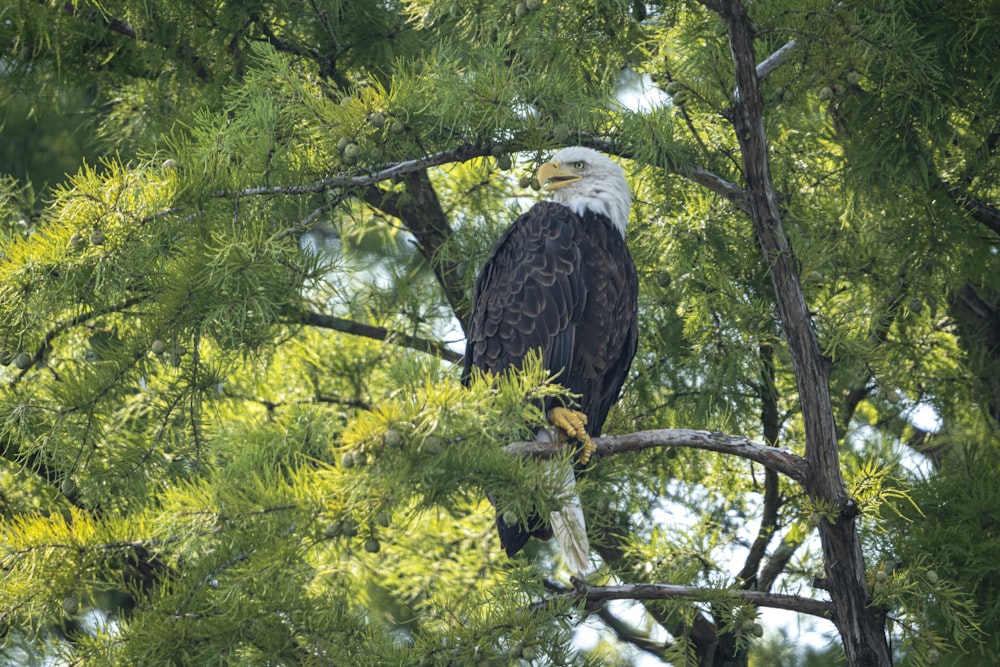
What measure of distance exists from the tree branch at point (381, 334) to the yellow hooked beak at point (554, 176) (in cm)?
102

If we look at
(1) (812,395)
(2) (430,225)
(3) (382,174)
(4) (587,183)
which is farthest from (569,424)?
(2) (430,225)

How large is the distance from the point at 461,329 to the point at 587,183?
110 cm

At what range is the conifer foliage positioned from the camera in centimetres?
298

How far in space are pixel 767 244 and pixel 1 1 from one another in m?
2.93

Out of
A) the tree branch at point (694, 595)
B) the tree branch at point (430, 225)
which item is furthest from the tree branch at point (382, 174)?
the tree branch at point (694, 595)

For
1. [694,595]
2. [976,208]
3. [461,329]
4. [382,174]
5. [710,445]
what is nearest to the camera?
[710,445]

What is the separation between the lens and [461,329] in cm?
498

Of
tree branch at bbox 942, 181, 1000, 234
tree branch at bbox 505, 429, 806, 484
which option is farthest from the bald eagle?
tree branch at bbox 942, 181, 1000, 234

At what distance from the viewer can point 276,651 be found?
10.1 ft

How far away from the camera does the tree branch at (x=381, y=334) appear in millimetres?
4828

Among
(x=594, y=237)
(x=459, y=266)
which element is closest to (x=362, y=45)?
(x=459, y=266)

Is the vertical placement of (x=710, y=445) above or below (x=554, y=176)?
below

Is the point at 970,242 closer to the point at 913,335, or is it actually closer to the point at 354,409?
the point at 913,335

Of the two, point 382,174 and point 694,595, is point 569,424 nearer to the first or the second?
point 694,595
